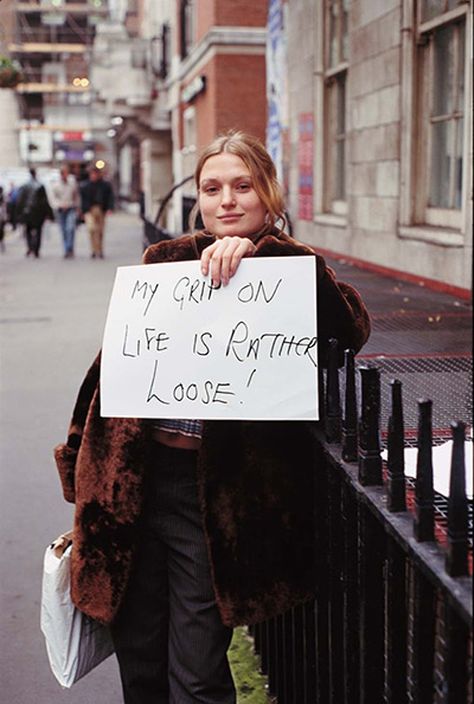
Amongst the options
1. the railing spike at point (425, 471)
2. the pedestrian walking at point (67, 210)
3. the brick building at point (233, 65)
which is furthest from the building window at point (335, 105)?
the railing spike at point (425, 471)

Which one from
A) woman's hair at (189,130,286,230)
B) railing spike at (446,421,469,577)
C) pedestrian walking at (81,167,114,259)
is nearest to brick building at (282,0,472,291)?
woman's hair at (189,130,286,230)

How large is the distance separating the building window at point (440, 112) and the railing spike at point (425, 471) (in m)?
6.88

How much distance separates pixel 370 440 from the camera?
7.28 feet

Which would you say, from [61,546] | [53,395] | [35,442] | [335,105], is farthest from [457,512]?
[335,105]

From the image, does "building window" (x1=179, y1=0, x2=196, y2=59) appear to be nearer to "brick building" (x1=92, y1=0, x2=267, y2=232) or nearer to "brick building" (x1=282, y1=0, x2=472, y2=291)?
"brick building" (x1=92, y1=0, x2=267, y2=232)

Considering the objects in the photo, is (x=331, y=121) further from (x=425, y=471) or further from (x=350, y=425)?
(x=425, y=471)

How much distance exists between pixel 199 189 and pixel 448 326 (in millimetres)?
3974

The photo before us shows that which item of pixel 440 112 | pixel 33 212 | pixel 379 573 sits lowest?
pixel 379 573

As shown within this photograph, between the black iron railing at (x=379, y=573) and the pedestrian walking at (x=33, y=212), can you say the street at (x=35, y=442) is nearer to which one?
the black iron railing at (x=379, y=573)

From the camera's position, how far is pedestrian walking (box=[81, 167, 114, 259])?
21734 mm

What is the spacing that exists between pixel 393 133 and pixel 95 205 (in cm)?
1283

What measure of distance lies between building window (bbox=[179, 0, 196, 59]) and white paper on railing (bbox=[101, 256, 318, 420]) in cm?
2413

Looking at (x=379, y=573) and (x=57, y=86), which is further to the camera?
(x=57, y=86)

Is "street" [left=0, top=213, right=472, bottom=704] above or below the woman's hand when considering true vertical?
below
